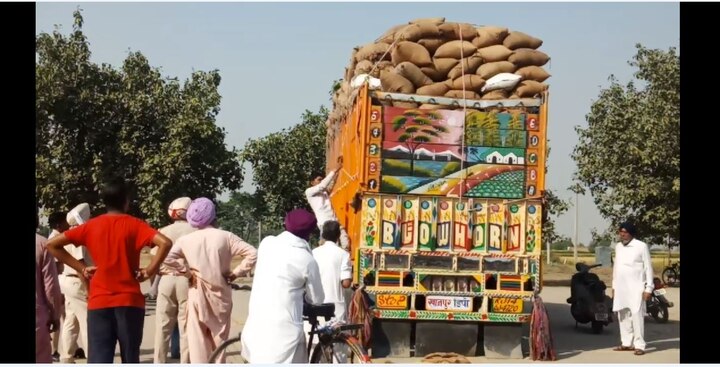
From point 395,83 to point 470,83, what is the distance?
893 mm

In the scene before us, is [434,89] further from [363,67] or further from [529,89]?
[363,67]

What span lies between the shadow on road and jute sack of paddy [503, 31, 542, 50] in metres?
3.64

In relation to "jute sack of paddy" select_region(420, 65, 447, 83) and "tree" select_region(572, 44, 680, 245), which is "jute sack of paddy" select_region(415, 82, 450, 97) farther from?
"tree" select_region(572, 44, 680, 245)

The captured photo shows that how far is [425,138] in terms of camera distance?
1066 centimetres

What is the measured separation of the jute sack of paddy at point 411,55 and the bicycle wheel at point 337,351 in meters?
5.74

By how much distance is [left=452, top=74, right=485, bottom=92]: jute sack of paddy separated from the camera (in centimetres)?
1125

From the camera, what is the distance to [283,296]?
6.02m

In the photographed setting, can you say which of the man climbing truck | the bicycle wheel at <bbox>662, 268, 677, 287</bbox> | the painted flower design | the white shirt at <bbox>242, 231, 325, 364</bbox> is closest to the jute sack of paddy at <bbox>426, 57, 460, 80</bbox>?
the man climbing truck

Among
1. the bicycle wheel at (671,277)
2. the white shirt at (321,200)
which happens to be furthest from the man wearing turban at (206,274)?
the bicycle wheel at (671,277)

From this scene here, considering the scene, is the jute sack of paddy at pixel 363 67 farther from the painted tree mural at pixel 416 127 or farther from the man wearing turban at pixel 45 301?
the man wearing turban at pixel 45 301

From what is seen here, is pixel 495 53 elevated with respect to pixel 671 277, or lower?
elevated

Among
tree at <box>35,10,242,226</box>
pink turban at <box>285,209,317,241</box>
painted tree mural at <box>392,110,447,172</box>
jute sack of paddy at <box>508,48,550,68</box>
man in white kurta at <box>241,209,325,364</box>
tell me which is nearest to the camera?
man in white kurta at <box>241,209,325,364</box>

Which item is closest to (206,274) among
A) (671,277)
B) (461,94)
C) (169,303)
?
(169,303)

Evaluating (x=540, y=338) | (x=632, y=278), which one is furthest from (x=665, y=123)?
(x=540, y=338)
